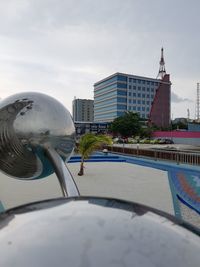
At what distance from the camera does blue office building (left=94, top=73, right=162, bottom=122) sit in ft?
353

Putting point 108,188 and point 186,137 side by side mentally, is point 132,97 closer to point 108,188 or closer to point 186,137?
point 186,137

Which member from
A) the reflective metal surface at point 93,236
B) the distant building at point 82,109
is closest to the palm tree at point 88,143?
the reflective metal surface at point 93,236

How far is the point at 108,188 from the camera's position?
938cm

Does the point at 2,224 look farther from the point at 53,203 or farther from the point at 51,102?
the point at 51,102

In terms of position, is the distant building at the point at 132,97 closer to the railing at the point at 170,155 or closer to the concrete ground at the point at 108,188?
the railing at the point at 170,155

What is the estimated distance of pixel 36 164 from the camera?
2.23 metres

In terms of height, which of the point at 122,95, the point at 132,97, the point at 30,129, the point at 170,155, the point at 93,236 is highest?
the point at 122,95

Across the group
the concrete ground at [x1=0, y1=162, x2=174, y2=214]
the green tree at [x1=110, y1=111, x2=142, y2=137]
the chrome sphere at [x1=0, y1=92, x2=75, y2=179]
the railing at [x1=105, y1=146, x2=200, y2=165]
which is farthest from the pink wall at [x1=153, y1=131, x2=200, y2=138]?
the chrome sphere at [x1=0, y1=92, x2=75, y2=179]

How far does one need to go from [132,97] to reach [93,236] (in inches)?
4380

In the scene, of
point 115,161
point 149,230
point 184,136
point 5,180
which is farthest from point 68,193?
point 184,136

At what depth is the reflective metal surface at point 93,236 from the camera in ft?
2.26

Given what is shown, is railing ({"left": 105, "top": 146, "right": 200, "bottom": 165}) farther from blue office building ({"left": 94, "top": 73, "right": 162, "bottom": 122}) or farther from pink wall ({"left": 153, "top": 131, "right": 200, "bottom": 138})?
blue office building ({"left": 94, "top": 73, "right": 162, "bottom": 122})

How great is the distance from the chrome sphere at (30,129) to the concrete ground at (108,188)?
4.82m

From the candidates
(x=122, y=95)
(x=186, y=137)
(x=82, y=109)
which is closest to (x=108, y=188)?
(x=186, y=137)
